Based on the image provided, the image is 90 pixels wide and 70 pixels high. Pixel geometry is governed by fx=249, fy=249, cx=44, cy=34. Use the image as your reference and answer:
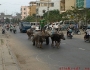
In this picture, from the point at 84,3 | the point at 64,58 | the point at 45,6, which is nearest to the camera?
the point at 64,58

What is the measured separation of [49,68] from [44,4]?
111267mm

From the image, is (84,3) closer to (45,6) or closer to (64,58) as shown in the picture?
(64,58)

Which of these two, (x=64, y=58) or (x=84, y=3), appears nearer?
(x=64, y=58)

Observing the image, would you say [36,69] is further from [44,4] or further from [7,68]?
[44,4]

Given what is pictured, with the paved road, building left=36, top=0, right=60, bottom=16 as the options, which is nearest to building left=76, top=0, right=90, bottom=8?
the paved road

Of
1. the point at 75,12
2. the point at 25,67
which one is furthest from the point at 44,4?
the point at 25,67

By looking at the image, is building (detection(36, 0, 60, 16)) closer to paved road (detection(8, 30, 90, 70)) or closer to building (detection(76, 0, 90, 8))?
building (detection(76, 0, 90, 8))

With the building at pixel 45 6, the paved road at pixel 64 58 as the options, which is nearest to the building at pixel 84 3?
the paved road at pixel 64 58

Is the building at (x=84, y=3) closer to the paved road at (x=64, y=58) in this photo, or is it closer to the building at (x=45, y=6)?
the paved road at (x=64, y=58)

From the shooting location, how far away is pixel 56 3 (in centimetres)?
10819

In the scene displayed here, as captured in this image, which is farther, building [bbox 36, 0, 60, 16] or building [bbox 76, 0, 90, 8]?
building [bbox 36, 0, 60, 16]

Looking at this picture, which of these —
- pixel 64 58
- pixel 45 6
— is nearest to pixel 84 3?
pixel 64 58

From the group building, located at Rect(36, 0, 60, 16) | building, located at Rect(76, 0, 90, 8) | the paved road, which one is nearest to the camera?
the paved road

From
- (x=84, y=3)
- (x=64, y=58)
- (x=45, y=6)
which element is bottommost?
(x=64, y=58)
